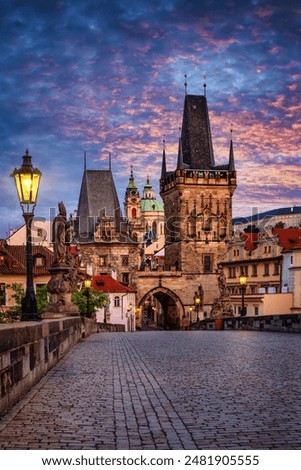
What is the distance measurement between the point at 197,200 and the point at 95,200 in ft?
45.7

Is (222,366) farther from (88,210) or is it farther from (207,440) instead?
(88,210)

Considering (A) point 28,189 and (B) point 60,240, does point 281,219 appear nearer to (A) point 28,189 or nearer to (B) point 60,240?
(B) point 60,240

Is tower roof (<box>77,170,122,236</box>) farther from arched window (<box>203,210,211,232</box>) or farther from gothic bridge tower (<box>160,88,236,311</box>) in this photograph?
arched window (<box>203,210,211,232</box>)

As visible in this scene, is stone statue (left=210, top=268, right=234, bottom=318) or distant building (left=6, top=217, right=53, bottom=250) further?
distant building (left=6, top=217, right=53, bottom=250)

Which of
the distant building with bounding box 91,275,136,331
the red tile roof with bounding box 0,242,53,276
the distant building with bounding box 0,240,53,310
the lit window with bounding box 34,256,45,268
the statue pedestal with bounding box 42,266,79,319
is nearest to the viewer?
the statue pedestal with bounding box 42,266,79,319

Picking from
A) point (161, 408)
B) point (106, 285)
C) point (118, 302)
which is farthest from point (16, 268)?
point (161, 408)

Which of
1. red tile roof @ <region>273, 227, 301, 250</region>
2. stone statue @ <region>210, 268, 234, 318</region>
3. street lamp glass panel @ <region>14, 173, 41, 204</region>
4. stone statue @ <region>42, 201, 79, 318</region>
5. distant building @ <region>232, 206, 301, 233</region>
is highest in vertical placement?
distant building @ <region>232, 206, 301, 233</region>

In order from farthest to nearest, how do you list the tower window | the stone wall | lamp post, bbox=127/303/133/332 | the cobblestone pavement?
the tower window → lamp post, bbox=127/303/133/332 → the stone wall → the cobblestone pavement

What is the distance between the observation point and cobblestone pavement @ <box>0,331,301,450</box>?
6344mm

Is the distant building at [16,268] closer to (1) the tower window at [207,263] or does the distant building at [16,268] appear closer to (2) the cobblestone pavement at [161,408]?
(1) the tower window at [207,263]

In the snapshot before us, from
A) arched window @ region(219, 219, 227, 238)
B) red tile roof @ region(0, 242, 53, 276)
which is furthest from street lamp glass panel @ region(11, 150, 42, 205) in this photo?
arched window @ region(219, 219, 227, 238)

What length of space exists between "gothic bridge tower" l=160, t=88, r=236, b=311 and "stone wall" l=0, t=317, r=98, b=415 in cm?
8407
